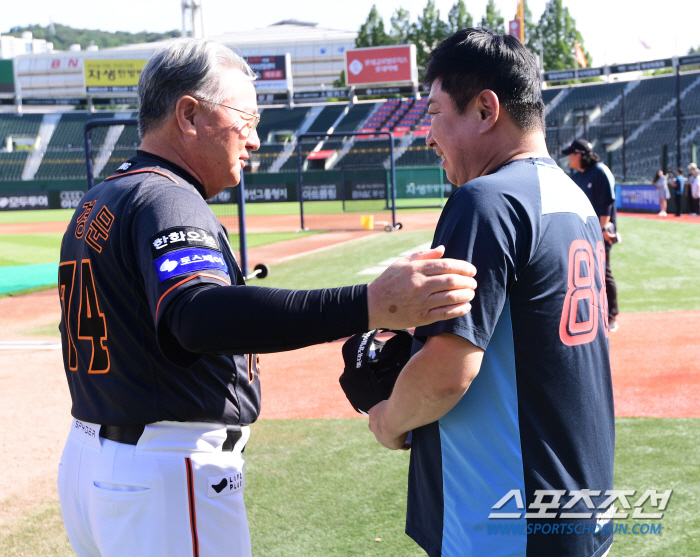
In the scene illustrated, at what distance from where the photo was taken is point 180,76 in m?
1.82

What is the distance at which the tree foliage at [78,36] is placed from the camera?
16938 cm

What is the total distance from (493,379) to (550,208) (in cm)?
48

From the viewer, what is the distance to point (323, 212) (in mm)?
28828

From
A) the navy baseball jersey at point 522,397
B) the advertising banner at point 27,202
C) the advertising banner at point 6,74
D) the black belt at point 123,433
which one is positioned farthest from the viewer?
the advertising banner at point 6,74

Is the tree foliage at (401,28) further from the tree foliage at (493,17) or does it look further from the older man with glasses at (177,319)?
the older man with glasses at (177,319)

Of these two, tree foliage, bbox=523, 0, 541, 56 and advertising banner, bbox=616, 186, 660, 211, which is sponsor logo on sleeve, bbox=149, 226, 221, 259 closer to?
advertising banner, bbox=616, 186, 660, 211

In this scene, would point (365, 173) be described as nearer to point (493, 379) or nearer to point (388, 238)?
point (388, 238)

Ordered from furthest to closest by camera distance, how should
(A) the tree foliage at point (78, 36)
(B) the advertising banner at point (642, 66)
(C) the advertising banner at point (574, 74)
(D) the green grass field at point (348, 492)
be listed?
(A) the tree foliage at point (78, 36), (C) the advertising banner at point (574, 74), (B) the advertising banner at point (642, 66), (D) the green grass field at point (348, 492)

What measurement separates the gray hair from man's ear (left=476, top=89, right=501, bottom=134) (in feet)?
A: 2.44

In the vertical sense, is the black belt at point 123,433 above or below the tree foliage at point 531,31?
below

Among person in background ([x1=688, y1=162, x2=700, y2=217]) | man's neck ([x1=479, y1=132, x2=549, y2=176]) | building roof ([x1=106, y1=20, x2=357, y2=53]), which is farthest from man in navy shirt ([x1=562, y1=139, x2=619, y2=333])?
building roof ([x1=106, y1=20, x2=357, y2=53])

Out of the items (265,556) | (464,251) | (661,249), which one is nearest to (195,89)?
(464,251)

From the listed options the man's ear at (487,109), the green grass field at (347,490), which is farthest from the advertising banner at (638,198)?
the man's ear at (487,109)

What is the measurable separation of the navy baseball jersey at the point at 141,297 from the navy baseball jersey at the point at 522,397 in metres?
0.58
